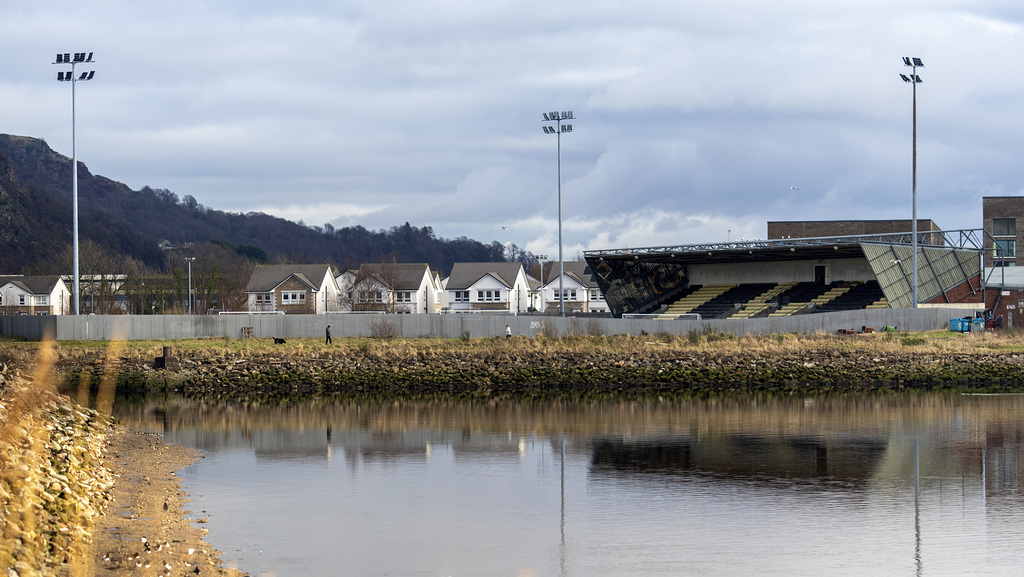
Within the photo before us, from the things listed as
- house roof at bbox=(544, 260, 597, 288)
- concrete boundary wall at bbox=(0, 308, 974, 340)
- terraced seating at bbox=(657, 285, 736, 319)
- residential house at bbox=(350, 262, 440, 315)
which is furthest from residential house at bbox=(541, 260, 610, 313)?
concrete boundary wall at bbox=(0, 308, 974, 340)

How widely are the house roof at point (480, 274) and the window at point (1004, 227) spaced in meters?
61.1

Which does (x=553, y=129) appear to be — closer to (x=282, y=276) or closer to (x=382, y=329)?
(x=382, y=329)

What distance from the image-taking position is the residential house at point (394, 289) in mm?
125500

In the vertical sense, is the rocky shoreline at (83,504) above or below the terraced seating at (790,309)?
below

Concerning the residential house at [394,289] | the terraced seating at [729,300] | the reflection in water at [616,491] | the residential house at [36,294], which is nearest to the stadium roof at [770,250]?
the terraced seating at [729,300]

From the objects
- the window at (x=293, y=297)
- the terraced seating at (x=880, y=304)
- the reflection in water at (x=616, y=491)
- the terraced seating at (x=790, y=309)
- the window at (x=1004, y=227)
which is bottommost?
the reflection in water at (x=616, y=491)

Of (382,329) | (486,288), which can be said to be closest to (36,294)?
(486,288)

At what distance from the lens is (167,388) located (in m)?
43.9

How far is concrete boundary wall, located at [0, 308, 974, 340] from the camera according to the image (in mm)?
54812

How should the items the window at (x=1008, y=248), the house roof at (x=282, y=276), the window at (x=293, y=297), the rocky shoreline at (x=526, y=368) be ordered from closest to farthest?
1. the rocky shoreline at (x=526, y=368)
2. the window at (x=1008, y=248)
3. the window at (x=293, y=297)
4. the house roof at (x=282, y=276)

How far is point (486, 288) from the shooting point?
13462 centimetres

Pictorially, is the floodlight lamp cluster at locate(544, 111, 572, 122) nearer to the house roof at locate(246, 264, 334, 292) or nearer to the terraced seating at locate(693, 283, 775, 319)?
the terraced seating at locate(693, 283, 775, 319)

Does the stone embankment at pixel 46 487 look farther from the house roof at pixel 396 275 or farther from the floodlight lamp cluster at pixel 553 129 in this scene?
the house roof at pixel 396 275

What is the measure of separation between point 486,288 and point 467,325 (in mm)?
77781
